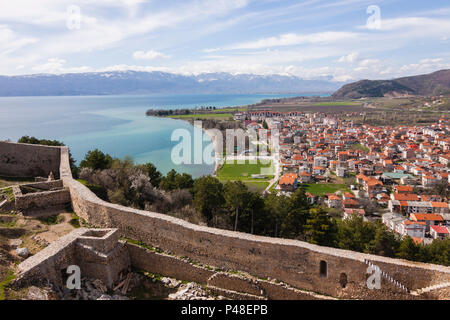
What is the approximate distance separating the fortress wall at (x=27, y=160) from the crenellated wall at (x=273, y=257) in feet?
30.2

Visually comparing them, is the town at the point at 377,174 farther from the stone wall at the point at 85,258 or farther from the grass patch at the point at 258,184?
the stone wall at the point at 85,258

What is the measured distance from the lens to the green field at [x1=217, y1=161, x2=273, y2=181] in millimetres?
41263

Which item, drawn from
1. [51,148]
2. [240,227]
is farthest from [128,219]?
[51,148]

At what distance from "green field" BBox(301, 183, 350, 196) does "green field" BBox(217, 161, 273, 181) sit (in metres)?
5.39

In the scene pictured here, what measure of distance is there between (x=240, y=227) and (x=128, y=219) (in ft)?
18.9

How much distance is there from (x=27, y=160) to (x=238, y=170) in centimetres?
3018

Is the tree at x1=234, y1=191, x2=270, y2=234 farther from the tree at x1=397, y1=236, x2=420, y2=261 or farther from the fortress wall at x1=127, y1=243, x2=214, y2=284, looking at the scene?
the tree at x1=397, y1=236, x2=420, y2=261

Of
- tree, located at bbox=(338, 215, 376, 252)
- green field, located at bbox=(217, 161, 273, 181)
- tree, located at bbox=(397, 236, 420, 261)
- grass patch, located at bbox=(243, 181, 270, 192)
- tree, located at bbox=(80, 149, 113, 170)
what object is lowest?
grass patch, located at bbox=(243, 181, 270, 192)

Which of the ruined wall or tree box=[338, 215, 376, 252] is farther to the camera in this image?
tree box=[338, 215, 376, 252]

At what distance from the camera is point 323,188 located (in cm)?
4059

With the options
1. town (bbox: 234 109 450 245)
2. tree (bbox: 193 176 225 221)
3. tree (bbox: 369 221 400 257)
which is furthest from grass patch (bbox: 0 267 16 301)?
town (bbox: 234 109 450 245)

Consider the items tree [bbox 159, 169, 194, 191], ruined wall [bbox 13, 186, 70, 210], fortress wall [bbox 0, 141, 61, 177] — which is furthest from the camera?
tree [bbox 159, 169, 194, 191]

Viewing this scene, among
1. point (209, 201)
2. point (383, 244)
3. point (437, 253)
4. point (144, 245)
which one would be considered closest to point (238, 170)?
point (209, 201)

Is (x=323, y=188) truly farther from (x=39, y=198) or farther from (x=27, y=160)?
(x=39, y=198)
